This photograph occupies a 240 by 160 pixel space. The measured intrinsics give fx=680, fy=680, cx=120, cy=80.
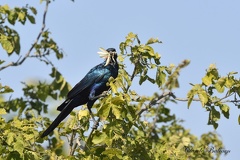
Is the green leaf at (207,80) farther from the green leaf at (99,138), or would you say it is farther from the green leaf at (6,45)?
the green leaf at (6,45)

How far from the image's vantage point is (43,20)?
11.9 meters

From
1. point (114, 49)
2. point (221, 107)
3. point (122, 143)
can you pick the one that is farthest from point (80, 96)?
point (221, 107)

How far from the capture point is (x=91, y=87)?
944 centimetres

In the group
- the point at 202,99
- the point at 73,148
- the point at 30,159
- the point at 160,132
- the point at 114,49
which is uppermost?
the point at 160,132

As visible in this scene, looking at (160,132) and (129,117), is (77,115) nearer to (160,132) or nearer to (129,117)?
(129,117)

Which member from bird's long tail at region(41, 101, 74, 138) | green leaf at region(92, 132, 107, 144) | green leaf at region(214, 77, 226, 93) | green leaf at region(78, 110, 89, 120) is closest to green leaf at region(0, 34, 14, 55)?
bird's long tail at region(41, 101, 74, 138)

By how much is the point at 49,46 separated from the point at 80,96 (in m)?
3.28

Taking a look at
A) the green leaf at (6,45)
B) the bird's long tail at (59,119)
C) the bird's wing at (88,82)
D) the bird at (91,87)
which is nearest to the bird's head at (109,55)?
the bird at (91,87)

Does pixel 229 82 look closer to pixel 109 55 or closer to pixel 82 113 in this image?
pixel 82 113

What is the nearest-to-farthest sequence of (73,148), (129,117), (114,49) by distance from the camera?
(129,117), (73,148), (114,49)

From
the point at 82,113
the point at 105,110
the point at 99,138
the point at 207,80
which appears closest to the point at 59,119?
the point at 82,113

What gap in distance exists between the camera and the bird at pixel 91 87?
9062mm

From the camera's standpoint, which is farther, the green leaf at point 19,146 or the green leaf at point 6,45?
the green leaf at point 6,45

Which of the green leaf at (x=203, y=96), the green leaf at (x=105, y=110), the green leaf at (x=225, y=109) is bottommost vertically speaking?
the green leaf at (x=105, y=110)
